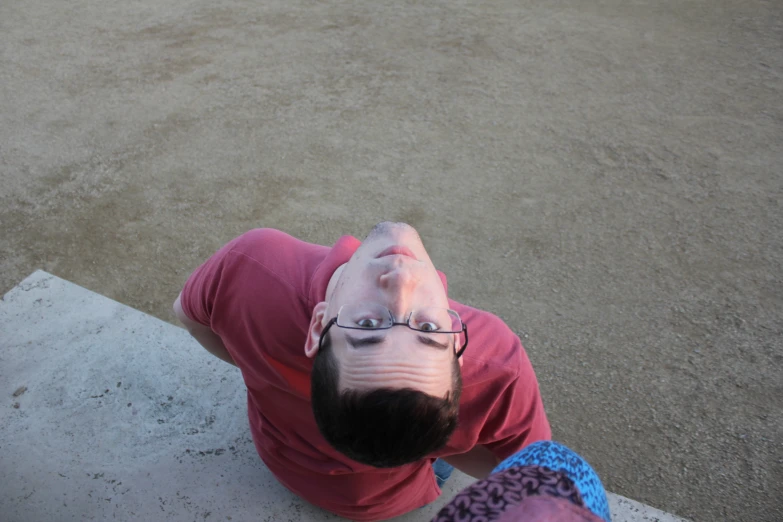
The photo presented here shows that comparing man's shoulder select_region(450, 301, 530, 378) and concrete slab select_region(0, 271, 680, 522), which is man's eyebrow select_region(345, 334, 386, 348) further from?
concrete slab select_region(0, 271, 680, 522)

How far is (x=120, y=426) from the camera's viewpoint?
232cm

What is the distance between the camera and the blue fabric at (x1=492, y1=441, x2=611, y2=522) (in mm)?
1056

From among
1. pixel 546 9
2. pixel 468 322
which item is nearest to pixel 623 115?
pixel 546 9

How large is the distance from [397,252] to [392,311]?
0.20 meters

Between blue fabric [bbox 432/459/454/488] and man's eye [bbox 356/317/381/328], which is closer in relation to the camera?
man's eye [bbox 356/317/381/328]

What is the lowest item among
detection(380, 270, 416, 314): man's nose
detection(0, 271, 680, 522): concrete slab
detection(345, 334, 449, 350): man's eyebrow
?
detection(0, 271, 680, 522): concrete slab

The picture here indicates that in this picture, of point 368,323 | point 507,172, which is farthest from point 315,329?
point 507,172

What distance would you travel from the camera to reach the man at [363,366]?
4.35 ft

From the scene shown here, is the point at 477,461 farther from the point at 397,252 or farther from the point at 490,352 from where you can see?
the point at 397,252

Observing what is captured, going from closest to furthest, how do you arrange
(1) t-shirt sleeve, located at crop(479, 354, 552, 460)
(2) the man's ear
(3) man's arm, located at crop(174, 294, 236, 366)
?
(2) the man's ear → (1) t-shirt sleeve, located at crop(479, 354, 552, 460) → (3) man's arm, located at crop(174, 294, 236, 366)

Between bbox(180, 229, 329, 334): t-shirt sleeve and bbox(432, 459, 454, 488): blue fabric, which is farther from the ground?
bbox(180, 229, 329, 334): t-shirt sleeve

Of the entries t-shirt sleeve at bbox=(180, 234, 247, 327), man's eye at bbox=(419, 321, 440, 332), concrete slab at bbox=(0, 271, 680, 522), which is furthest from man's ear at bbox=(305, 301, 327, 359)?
concrete slab at bbox=(0, 271, 680, 522)

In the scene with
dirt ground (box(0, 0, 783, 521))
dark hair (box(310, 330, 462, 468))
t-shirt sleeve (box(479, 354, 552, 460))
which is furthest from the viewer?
dirt ground (box(0, 0, 783, 521))

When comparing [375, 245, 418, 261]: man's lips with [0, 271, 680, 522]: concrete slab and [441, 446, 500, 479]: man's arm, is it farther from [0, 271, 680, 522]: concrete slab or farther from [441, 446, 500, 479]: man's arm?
[0, 271, 680, 522]: concrete slab
